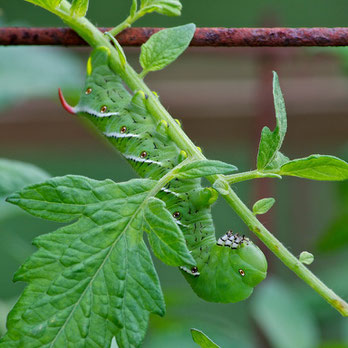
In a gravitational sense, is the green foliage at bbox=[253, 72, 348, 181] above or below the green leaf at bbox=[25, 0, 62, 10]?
below

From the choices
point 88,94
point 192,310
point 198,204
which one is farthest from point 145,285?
point 192,310

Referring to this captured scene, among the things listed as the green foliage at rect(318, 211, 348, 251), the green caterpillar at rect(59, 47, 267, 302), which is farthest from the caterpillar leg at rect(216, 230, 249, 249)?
the green foliage at rect(318, 211, 348, 251)

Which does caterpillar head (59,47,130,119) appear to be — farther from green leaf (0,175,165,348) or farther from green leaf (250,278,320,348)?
green leaf (250,278,320,348)

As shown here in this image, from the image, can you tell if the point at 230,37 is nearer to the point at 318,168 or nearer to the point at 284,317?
the point at 318,168

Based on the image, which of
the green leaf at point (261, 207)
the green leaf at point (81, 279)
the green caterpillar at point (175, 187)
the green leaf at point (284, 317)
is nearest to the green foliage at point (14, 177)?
the green caterpillar at point (175, 187)

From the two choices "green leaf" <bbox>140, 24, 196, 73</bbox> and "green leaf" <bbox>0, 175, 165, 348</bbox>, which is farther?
"green leaf" <bbox>140, 24, 196, 73</bbox>

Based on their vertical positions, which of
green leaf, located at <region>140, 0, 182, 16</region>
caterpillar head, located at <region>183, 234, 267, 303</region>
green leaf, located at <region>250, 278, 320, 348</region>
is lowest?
green leaf, located at <region>250, 278, 320, 348</region>
